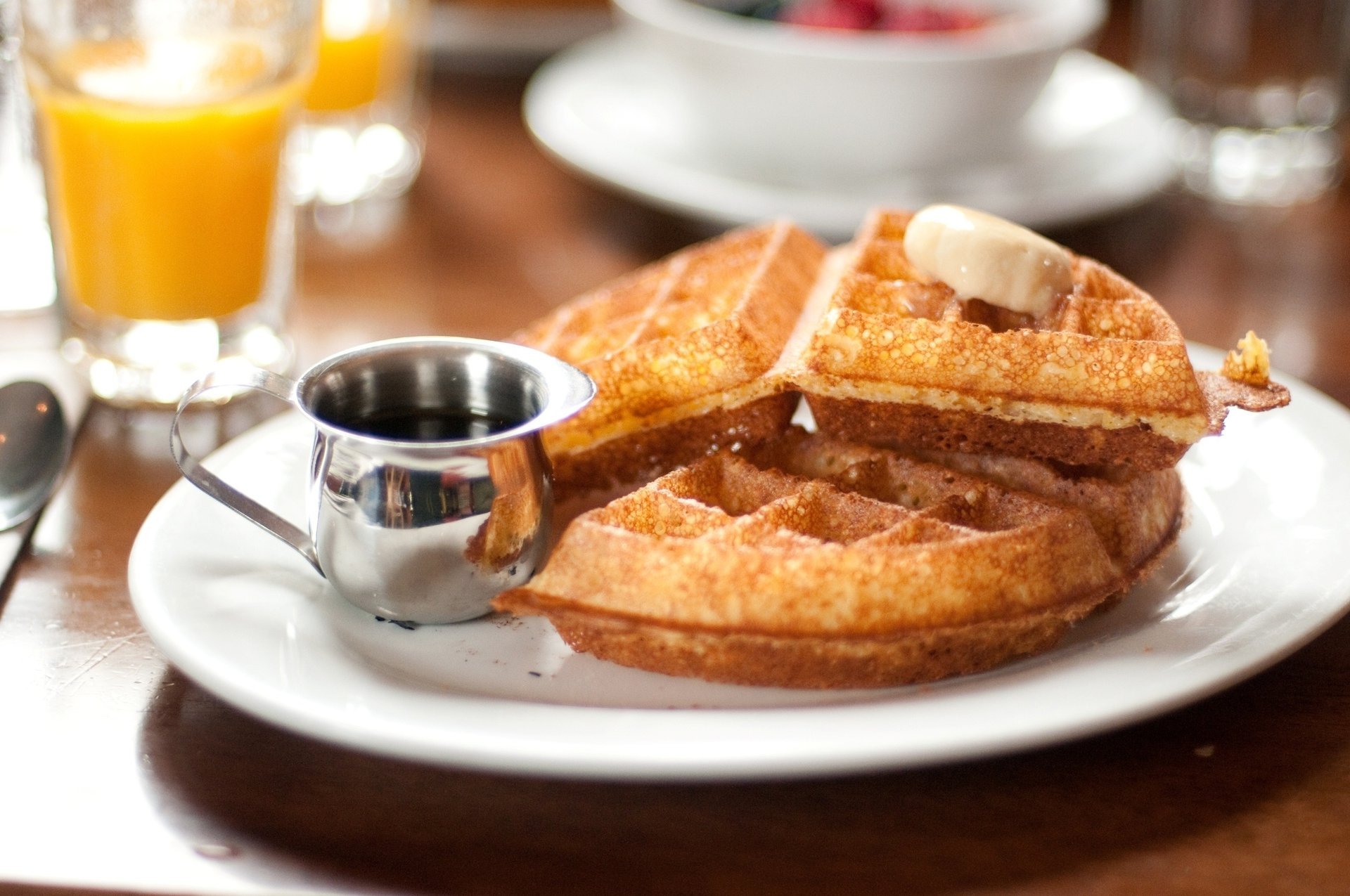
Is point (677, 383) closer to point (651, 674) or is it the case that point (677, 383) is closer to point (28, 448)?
point (651, 674)

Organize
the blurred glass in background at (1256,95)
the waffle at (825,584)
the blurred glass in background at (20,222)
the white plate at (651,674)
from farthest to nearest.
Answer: the blurred glass in background at (1256,95)
the blurred glass in background at (20,222)
the waffle at (825,584)
the white plate at (651,674)

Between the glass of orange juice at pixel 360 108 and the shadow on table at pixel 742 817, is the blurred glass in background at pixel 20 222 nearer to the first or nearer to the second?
the glass of orange juice at pixel 360 108

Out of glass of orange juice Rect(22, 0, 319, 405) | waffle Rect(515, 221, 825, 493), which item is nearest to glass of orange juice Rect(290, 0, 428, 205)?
glass of orange juice Rect(22, 0, 319, 405)

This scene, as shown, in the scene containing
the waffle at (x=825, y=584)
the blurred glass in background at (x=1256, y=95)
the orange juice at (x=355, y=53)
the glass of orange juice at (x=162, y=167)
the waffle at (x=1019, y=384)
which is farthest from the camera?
the blurred glass in background at (x=1256, y=95)

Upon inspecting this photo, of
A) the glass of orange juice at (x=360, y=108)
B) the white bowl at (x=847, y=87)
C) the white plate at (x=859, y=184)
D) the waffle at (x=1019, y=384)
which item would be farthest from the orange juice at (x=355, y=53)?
the waffle at (x=1019, y=384)

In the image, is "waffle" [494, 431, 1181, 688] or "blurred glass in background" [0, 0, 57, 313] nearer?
"waffle" [494, 431, 1181, 688]

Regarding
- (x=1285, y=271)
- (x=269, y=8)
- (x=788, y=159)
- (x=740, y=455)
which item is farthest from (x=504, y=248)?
(x=1285, y=271)

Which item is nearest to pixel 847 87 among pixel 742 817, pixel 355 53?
pixel 355 53

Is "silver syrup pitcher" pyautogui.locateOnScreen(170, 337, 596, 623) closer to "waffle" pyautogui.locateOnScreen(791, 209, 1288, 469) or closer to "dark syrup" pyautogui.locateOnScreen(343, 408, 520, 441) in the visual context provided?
"dark syrup" pyautogui.locateOnScreen(343, 408, 520, 441)
